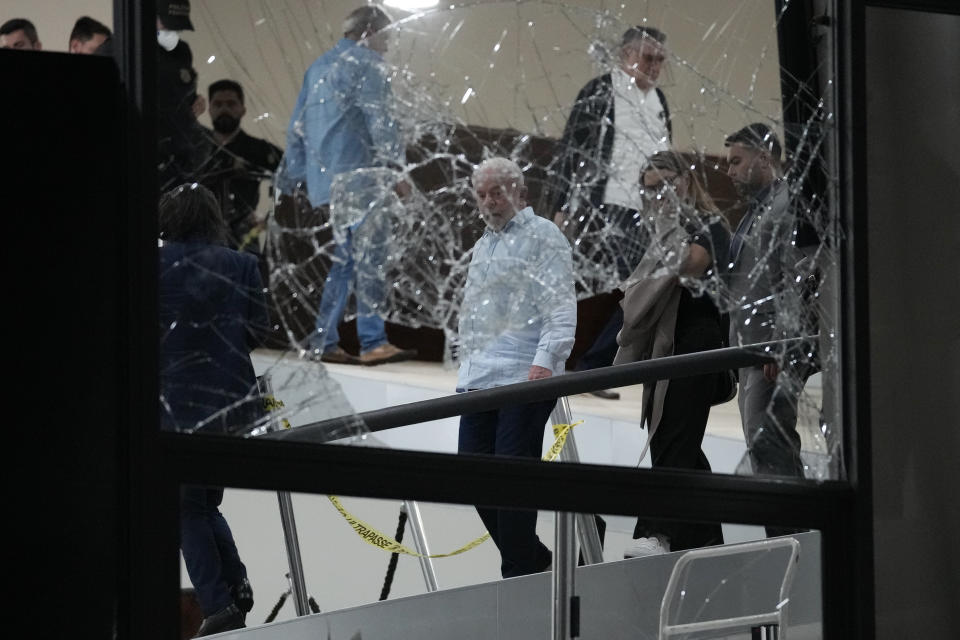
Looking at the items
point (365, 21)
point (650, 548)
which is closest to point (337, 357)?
point (365, 21)

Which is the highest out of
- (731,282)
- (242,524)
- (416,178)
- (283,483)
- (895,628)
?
(416,178)

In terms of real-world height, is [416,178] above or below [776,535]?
above

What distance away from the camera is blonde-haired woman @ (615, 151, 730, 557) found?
1.78 meters

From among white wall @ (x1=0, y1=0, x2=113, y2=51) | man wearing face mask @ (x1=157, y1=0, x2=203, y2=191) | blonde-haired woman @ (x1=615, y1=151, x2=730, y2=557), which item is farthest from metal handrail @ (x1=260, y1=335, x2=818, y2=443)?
white wall @ (x1=0, y1=0, x2=113, y2=51)

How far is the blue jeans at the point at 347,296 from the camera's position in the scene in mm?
1582

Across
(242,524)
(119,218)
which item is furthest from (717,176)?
(242,524)

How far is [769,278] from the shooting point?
5.79ft

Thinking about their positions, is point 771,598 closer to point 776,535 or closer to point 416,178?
point 776,535

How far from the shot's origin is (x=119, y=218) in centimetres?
141

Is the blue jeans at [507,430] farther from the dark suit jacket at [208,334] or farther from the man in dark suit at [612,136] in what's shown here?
the dark suit jacket at [208,334]

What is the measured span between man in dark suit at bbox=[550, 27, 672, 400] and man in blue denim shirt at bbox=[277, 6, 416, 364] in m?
0.25

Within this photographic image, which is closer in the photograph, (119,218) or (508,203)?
(119,218)

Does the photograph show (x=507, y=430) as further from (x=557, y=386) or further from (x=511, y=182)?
(x=511, y=182)

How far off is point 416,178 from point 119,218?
40 cm
